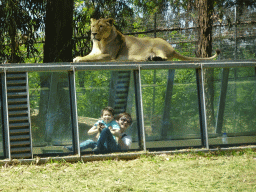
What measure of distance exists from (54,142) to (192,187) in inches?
94.2

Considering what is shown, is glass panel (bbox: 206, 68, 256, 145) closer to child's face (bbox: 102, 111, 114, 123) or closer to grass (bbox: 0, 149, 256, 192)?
grass (bbox: 0, 149, 256, 192)

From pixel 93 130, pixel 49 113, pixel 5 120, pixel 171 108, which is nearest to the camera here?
pixel 5 120

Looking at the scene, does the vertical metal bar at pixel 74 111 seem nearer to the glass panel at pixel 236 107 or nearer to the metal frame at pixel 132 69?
the metal frame at pixel 132 69

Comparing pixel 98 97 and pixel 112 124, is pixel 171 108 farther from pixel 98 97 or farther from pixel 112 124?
pixel 98 97

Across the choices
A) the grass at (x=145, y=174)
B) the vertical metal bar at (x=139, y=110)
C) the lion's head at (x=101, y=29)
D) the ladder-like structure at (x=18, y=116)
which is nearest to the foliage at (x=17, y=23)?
the lion's head at (x=101, y=29)

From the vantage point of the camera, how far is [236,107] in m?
7.22

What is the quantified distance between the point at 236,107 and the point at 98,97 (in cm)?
234

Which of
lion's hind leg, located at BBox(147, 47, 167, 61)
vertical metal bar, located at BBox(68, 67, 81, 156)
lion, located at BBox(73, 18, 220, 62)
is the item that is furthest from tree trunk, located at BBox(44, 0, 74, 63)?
vertical metal bar, located at BBox(68, 67, 81, 156)

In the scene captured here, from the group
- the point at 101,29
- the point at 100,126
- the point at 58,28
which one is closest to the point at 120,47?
the point at 101,29

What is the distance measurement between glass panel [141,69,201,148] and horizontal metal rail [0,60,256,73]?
0.11m

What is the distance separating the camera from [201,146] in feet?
22.8

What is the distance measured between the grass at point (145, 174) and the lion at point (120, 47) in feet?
5.86

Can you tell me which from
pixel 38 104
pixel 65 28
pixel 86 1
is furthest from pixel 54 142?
pixel 86 1

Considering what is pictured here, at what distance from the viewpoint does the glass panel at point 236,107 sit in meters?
7.12
